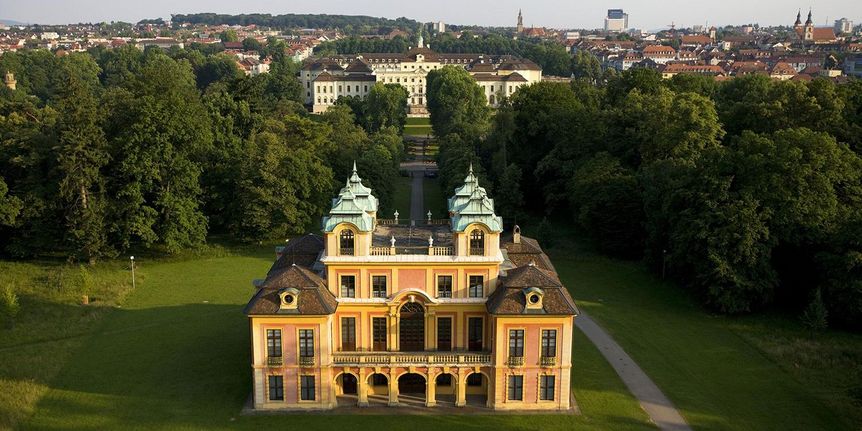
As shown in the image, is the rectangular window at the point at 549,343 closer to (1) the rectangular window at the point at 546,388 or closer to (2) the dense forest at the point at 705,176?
(1) the rectangular window at the point at 546,388

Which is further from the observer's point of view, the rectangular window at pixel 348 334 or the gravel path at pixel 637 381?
the rectangular window at pixel 348 334

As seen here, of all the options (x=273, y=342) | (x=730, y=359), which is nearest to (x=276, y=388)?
(x=273, y=342)

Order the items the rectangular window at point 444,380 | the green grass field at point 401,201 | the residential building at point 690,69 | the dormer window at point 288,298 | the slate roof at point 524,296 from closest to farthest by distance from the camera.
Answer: the dormer window at point 288,298, the slate roof at point 524,296, the rectangular window at point 444,380, the green grass field at point 401,201, the residential building at point 690,69

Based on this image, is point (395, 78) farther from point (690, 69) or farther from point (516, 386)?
point (516, 386)

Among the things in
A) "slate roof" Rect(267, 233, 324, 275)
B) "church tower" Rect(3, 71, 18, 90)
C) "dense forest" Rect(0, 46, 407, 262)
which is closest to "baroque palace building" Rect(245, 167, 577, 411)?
"slate roof" Rect(267, 233, 324, 275)

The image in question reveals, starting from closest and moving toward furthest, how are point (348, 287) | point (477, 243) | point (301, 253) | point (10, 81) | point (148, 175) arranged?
1. point (477, 243)
2. point (348, 287)
3. point (301, 253)
4. point (148, 175)
5. point (10, 81)

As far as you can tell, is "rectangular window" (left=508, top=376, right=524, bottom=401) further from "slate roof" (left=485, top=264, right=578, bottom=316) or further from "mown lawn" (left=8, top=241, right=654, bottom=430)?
"slate roof" (left=485, top=264, right=578, bottom=316)

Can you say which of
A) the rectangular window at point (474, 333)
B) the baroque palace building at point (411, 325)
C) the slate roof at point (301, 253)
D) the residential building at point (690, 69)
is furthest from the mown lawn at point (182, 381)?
the residential building at point (690, 69)
